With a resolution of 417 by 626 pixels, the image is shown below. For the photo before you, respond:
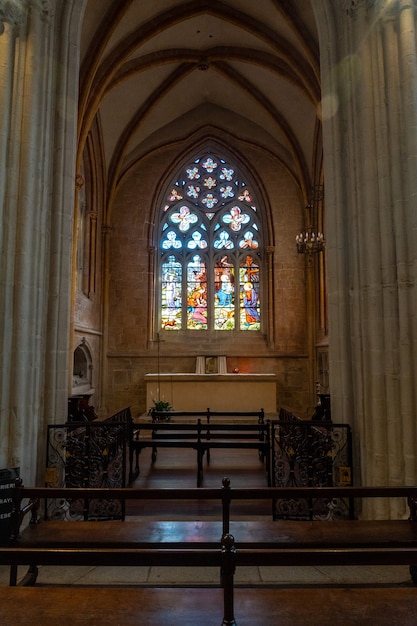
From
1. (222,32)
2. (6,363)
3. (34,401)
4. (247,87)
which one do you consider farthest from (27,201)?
(247,87)

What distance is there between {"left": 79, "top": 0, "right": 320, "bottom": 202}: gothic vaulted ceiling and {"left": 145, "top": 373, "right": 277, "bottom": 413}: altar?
639cm

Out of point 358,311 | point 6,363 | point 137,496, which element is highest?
point 358,311

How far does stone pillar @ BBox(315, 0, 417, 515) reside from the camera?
14.4 ft

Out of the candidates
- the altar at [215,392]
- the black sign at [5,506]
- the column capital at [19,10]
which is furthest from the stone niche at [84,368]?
the column capital at [19,10]

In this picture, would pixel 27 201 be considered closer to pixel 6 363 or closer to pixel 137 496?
pixel 6 363

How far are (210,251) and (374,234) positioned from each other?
9779 mm

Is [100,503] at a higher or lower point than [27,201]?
lower

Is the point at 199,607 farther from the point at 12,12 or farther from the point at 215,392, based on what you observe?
the point at 215,392

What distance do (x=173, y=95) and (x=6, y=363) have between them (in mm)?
11301

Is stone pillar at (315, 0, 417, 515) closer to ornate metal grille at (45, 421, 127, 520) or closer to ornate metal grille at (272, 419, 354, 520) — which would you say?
ornate metal grille at (272, 419, 354, 520)

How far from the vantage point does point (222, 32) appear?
10.8 metres

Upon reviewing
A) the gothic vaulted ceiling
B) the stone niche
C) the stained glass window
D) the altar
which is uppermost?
the gothic vaulted ceiling

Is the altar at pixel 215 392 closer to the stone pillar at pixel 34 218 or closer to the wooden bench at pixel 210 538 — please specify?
the stone pillar at pixel 34 218

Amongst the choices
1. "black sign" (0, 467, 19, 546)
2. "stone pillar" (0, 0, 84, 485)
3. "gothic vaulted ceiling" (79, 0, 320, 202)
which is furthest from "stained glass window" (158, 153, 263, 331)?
"black sign" (0, 467, 19, 546)
